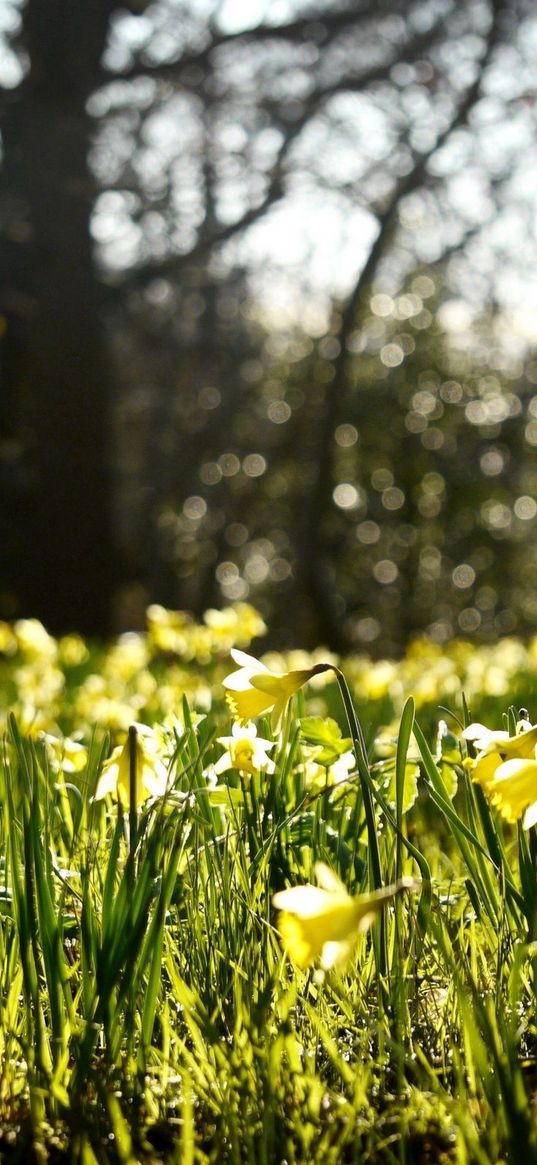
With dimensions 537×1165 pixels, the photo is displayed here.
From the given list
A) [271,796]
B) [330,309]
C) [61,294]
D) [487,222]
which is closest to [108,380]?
[61,294]

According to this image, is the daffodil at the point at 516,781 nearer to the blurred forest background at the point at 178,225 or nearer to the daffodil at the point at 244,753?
the daffodil at the point at 244,753

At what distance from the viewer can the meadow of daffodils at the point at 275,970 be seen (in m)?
1.02

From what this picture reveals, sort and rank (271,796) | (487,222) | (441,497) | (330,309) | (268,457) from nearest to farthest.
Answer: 1. (271,796)
2. (487,222)
3. (330,309)
4. (268,457)
5. (441,497)

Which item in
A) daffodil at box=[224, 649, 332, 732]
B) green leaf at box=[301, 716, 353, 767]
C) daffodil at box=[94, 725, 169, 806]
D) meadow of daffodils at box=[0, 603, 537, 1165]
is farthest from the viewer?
green leaf at box=[301, 716, 353, 767]

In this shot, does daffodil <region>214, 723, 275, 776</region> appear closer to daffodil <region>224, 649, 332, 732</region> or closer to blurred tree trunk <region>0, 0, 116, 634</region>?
daffodil <region>224, 649, 332, 732</region>

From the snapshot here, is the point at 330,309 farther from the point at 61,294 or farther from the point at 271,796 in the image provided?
the point at 271,796

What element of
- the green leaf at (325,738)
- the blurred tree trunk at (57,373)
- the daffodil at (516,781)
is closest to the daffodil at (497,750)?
the daffodil at (516,781)

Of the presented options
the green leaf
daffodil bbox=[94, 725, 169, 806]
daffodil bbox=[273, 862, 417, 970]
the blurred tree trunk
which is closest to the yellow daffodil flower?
daffodil bbox=[273, 862, 417, 970]

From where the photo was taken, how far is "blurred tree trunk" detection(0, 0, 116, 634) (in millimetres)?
10719

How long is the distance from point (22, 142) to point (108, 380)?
2.47 metres

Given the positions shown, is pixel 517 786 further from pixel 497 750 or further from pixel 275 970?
→ pixel 275 970

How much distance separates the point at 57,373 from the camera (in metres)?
11.2

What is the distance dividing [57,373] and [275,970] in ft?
34.2

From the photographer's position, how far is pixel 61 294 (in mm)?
11133
